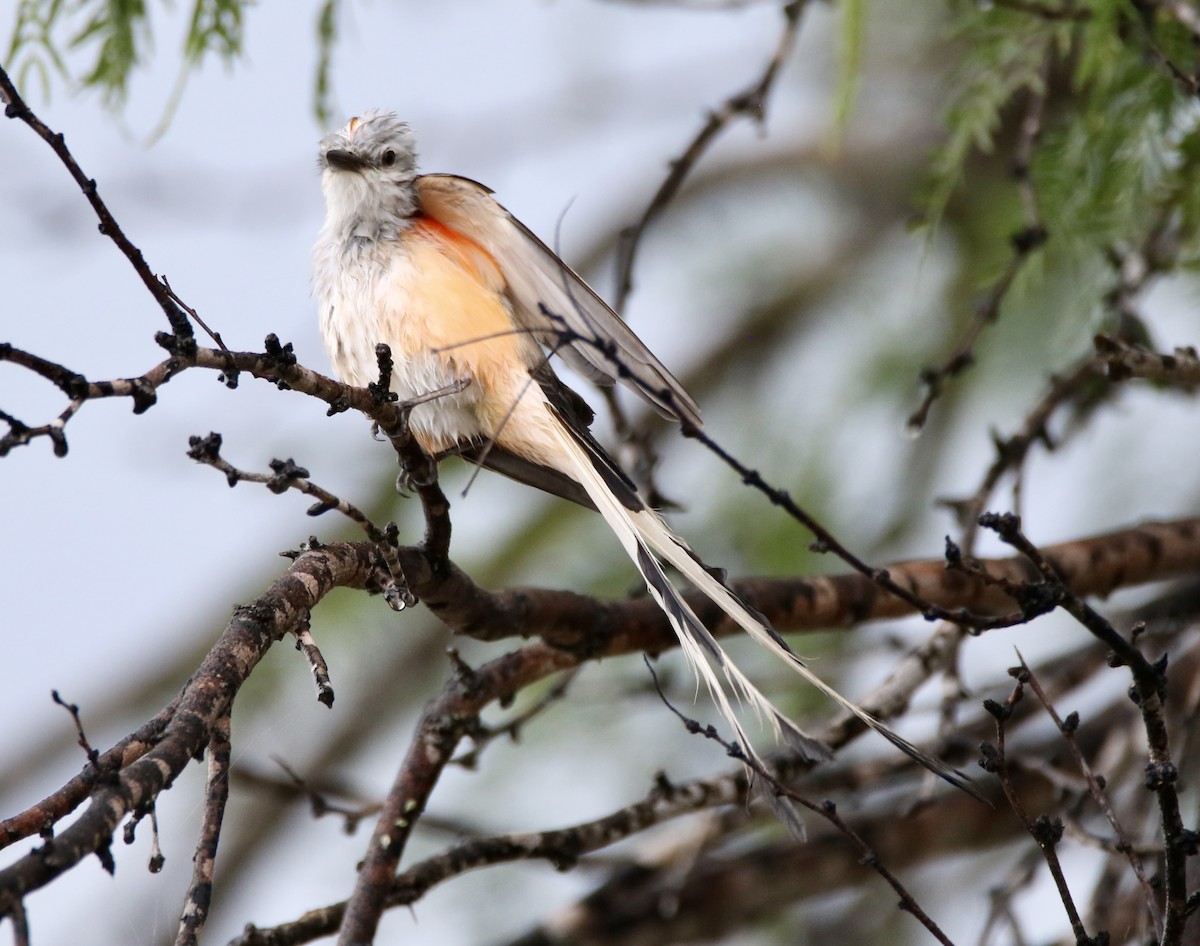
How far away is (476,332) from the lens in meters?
2.97

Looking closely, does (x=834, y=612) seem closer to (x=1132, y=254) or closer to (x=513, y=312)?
(x=513, y=312)

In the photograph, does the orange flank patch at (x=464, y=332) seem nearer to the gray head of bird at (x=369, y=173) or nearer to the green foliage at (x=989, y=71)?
the gray head of bird at (x=369, y=173)

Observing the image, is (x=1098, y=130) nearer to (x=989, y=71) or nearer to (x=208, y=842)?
(x=989, y=71)

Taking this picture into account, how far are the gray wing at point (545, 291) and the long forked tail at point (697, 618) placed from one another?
240 millimetres

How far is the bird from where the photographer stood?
275 cm

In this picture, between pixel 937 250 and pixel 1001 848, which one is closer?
pixel 1001 848

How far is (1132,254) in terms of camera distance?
349 centimetres

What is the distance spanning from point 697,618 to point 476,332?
87cm

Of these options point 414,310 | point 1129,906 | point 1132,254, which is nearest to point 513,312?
point 414,310

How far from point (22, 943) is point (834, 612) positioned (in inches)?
87.0

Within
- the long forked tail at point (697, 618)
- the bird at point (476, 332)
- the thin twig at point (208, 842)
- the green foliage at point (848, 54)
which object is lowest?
the thin twig at point (208, 842)

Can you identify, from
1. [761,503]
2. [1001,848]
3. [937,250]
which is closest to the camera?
[1001,848]

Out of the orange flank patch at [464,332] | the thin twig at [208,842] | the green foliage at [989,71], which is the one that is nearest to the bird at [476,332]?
the orange flank patch at [464,332]

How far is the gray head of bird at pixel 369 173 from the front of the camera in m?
3.27
